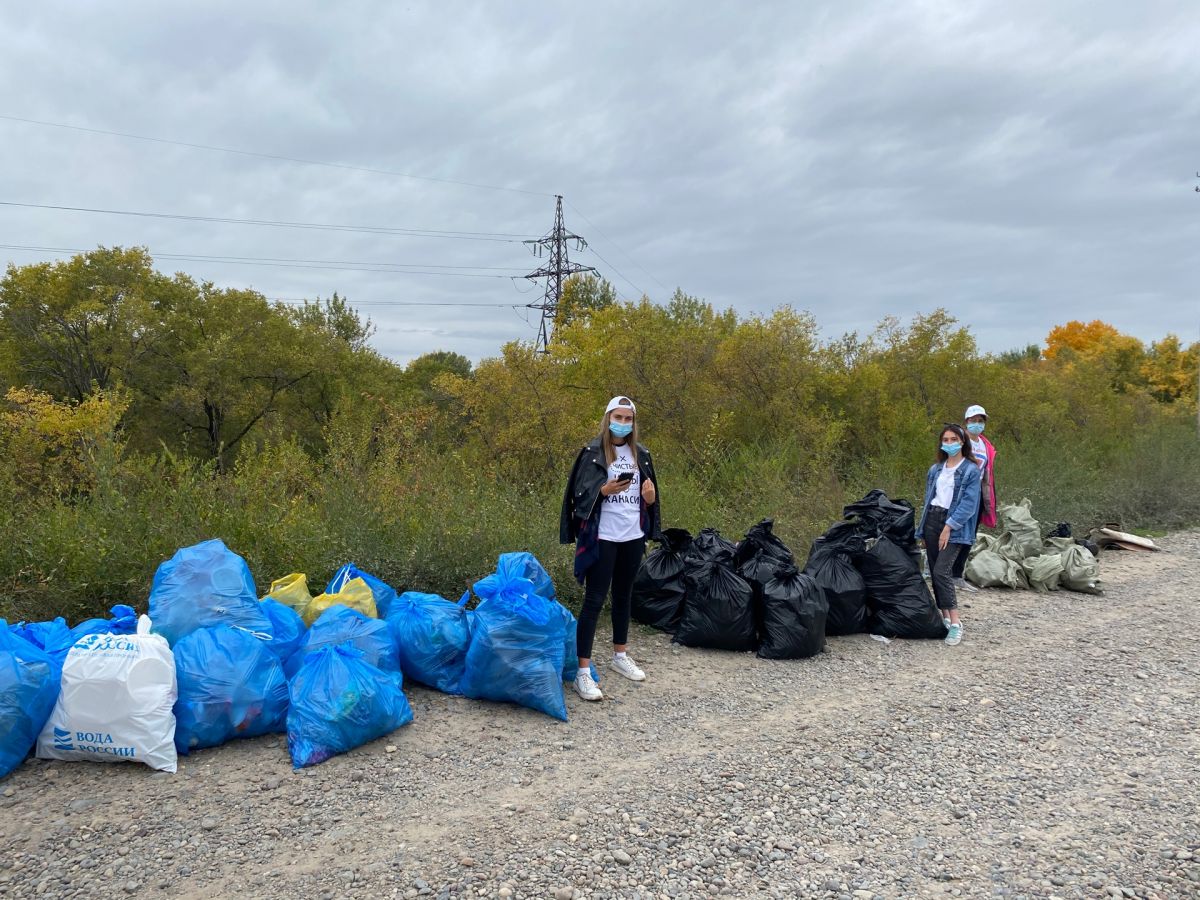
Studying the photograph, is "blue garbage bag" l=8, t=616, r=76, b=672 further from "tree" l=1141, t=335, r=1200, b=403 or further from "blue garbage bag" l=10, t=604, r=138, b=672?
"tree" l=1141, t=335, r=1200, b=403

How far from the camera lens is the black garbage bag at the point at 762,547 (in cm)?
561

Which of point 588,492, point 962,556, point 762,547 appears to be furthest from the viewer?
point 962,556

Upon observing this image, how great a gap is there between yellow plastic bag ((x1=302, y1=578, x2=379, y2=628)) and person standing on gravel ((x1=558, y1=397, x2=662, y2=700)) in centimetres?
113

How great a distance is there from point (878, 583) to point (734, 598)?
3.86 ft

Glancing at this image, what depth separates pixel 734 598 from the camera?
5160mm

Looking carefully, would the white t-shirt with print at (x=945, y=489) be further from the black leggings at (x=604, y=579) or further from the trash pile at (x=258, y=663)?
the trash pile at (x=258, y=663)

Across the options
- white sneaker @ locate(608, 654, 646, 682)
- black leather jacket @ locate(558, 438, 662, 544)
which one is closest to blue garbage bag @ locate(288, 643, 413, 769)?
black leather jacket @ locate(558, 438, 662, 544)

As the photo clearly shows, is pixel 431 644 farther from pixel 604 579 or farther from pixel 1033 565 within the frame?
pixel 1033 565

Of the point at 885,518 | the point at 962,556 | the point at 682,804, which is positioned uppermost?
the point at 885,518

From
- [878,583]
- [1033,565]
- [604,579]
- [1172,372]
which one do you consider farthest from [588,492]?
[1172,372]

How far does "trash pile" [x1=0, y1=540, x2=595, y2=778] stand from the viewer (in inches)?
129

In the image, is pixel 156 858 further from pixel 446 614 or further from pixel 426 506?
pixel 426 506

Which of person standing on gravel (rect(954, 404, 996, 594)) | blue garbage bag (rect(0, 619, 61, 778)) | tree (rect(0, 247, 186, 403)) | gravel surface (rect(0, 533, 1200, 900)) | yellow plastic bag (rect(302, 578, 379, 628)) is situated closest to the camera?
gravel surface (rect(0, 533, 1200, 900))

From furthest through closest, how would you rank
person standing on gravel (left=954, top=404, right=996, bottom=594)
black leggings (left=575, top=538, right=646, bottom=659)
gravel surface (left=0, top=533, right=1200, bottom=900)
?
1. person standing on gravel (left=954, top=404, right=996, bottom=594)
2. black leggings (left=575, top=538, right=646, bottom=659)
3. gravel surface (left=0, top=533, right=1200, bottom=900)
